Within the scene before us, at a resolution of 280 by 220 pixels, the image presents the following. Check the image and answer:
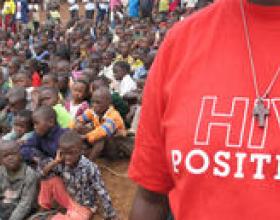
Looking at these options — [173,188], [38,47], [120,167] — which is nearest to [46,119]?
[120,167]

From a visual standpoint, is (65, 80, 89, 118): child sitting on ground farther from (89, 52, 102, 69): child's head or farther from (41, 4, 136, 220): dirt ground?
(89, 52, 102, 69): child's head

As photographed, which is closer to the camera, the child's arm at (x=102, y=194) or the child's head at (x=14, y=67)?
the child's arm at (x=102, y=194)

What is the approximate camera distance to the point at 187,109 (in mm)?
1011

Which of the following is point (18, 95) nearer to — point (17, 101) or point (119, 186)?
point (17, 101)

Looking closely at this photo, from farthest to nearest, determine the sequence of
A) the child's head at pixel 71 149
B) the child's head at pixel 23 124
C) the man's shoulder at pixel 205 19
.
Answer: the child's head at pixel 23 124, the child's head at pixel 71 149, the man's shoulder at pixel 205 19

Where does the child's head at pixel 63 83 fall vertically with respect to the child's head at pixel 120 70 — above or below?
below

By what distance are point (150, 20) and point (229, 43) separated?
35.0 ft

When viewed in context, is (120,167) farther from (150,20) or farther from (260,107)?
(150,20)

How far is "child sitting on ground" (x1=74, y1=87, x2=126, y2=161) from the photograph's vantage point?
430cm

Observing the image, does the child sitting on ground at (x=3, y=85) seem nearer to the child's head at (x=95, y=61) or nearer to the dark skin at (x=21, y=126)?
the child's head at (x=95, y=61)

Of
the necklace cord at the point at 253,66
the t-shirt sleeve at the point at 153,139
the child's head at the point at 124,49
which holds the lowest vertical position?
the child's head at the point at 124,49

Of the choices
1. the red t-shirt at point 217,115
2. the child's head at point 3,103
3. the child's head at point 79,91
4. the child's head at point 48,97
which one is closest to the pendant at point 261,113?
the red t-shirt at point 217,115

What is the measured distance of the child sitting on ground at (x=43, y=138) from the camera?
4004 millimetres

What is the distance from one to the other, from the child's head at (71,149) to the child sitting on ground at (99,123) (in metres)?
0.67
